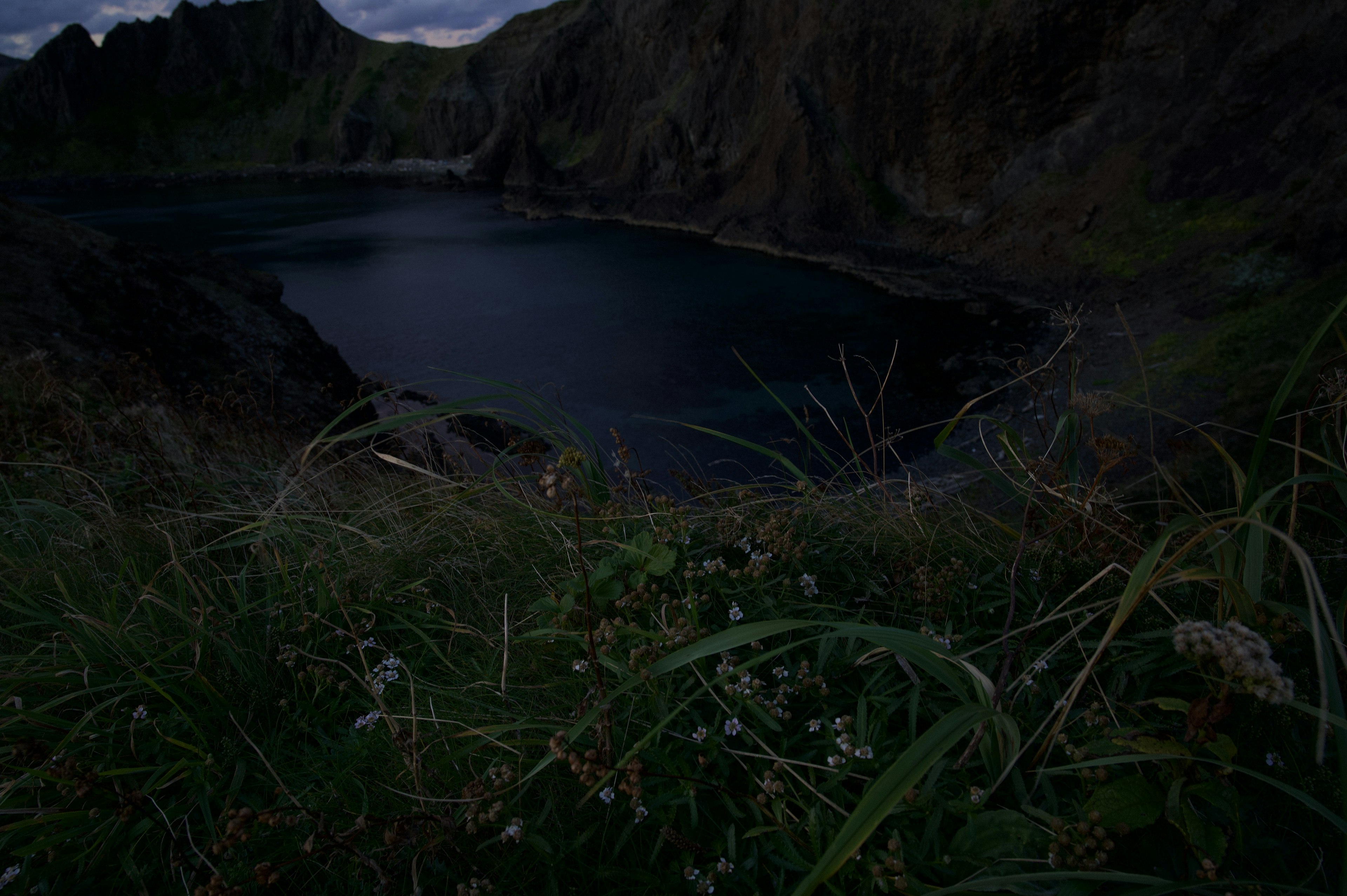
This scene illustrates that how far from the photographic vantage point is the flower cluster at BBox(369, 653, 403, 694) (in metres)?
1.67

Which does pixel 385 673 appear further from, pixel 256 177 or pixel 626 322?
pixel 256 177

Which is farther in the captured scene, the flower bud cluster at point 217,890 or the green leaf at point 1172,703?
the green leaf at point 1172,703

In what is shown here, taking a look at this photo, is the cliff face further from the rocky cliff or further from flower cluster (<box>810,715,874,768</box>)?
flower cluster (<box>810,715,874,768</box>)

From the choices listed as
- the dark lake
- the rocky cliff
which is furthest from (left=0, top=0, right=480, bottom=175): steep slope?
the dark lake

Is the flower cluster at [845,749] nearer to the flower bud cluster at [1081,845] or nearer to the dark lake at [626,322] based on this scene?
the flower bud cluster at [1081,845]

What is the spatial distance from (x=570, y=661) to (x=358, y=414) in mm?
8000

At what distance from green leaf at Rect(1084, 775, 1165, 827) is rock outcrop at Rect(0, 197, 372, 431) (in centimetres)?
616

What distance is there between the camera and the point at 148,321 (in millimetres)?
8750

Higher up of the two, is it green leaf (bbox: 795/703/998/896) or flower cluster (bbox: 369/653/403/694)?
green leaf (bbox: 795/703/998/896)

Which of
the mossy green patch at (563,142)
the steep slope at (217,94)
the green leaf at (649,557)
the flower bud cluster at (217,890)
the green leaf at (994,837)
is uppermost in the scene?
the steep slope at (217,94)

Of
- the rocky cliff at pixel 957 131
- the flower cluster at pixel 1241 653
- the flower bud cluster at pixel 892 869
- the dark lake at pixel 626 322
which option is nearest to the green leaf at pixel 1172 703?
the flower cluster at pixel 1241 653

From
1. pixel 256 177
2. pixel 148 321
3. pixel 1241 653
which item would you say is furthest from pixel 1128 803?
pixel 256 177

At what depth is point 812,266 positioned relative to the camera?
2012 centimetres

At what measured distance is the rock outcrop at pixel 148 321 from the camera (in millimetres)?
7215
